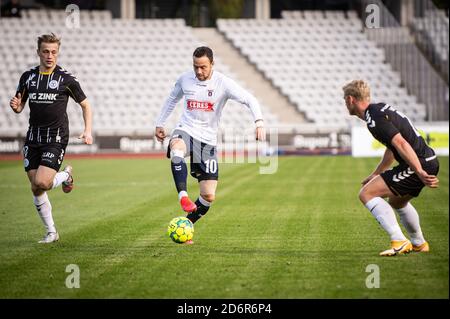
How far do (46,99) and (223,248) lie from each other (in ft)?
9.76

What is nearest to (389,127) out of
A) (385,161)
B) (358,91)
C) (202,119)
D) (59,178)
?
(358,91)

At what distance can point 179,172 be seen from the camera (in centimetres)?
1068

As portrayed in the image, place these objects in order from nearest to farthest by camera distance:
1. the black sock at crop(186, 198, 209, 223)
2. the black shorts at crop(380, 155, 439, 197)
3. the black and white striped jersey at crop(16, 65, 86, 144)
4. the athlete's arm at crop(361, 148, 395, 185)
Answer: the black shorts at crop(380, 155, 439, 197) < the athlete's arm at crop(361, 148, 395, 185) < the black and white striped jersey at crop(16, 65, 86, 144) < the black sock at crop(186, 198, 209, 223)

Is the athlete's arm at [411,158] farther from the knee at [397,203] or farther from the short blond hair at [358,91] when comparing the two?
the knee at [397,203]

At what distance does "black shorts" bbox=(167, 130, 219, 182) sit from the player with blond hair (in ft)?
7.29

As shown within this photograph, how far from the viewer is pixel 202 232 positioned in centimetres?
1219

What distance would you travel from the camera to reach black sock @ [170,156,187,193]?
10617 mm

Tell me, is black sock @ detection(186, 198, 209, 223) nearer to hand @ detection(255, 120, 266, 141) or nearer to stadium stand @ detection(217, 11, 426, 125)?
hand @ detection(255, 120, 266, 141)

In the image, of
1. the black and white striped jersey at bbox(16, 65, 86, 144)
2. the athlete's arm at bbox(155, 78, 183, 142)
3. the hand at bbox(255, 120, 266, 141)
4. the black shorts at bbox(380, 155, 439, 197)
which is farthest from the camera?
the athlete's arm at bbox(155, 78, 183, 142)

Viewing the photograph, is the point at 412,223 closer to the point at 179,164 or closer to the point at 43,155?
the point at 179,164

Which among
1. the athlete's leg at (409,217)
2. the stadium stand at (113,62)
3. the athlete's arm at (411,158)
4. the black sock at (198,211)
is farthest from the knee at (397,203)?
the stadium stand at (113,62)

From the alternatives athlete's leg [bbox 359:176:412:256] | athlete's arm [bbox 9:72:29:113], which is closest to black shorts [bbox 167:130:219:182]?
athlete's arm [bbox 9:72:29:113]

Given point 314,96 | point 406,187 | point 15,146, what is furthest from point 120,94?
point 406,187
